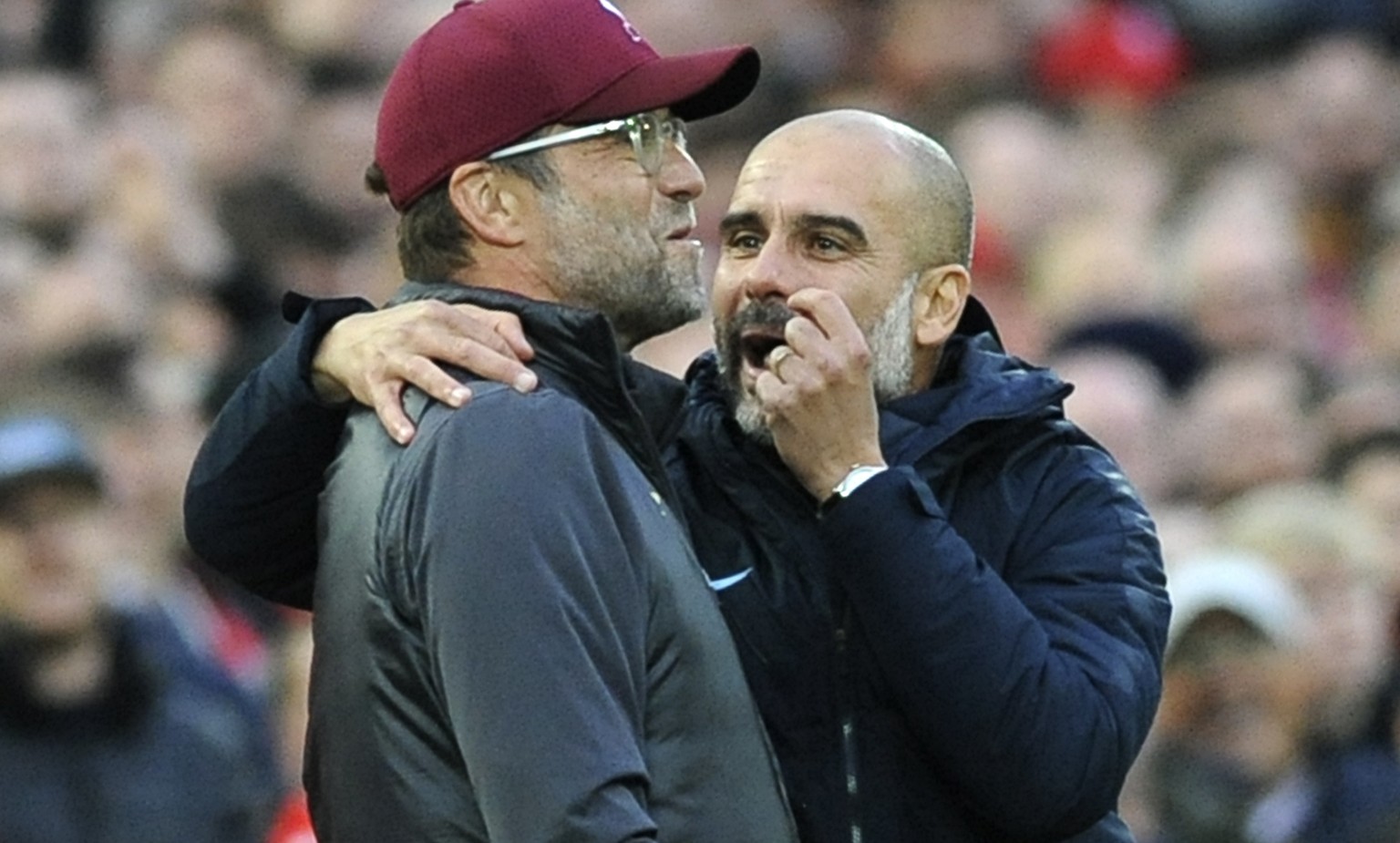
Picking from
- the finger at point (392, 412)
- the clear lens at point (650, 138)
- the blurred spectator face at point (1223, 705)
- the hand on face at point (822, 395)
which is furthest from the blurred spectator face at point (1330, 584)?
the finger at point (392, 412)

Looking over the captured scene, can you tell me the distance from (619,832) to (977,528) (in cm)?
83

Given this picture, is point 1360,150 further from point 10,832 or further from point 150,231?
point 10,832

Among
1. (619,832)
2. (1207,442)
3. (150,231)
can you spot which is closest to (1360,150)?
(1207,442)

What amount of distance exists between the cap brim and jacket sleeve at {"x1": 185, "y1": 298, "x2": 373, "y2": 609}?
1.41 feet

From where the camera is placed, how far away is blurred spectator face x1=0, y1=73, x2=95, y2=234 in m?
8.34

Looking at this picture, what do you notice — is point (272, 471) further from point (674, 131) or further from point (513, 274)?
point (674, 131)

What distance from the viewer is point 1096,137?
11.0 meters

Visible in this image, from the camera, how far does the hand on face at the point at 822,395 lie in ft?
12.9

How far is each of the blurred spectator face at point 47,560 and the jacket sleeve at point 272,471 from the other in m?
2.37

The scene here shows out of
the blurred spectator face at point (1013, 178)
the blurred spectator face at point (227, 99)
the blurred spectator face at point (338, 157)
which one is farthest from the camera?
the blurred spectator face at point (1013, 178)

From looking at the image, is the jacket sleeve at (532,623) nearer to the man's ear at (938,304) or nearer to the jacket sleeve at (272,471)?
the jacket sleeve at (272,471)

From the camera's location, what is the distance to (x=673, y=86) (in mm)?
3939

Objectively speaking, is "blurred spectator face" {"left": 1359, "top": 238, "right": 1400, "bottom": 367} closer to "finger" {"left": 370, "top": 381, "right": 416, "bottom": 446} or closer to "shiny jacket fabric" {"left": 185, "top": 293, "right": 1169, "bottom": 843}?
"shiny jacket fabric" {"left": 185, "top": 293, "right": 1169, "bottom": 843}

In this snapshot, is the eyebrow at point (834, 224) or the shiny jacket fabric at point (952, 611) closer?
the shiny jacket fabric at point (952, 611)
